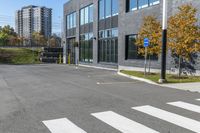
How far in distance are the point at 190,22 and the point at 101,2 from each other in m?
17.2

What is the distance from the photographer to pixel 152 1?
80.1 feet

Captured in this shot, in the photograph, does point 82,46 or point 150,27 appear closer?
point 150,27

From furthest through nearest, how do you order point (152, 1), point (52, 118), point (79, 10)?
point (79, 10)
point (152, 1)
point (52, 118)

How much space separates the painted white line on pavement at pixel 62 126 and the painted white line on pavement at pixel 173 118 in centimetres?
240

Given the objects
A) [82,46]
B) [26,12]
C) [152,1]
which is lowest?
[82,46]

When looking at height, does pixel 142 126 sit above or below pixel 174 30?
below

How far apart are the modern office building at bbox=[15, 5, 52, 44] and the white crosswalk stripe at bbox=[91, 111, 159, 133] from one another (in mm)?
134971

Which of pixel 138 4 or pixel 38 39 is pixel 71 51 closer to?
pixel 138 4

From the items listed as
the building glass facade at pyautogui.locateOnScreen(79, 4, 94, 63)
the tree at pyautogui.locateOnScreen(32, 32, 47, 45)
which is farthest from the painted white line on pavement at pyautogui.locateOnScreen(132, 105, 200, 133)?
the tree at pyautogui.locateOnScreen(32, 32, 47, 45)

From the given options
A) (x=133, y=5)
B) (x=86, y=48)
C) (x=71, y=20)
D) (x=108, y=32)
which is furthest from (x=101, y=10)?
(x=71, y=20)

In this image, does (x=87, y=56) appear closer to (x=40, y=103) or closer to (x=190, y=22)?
(x=190, y=22)

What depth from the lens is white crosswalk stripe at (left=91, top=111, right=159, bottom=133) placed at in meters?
6.69

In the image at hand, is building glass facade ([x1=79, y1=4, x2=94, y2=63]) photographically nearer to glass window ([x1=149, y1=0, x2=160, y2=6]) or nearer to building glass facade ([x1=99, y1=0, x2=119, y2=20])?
building glass facade ([x1=99, y1=0, x2=119, y2=20])

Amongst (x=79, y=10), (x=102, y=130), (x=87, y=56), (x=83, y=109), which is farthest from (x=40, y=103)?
(x=79, y=10)
